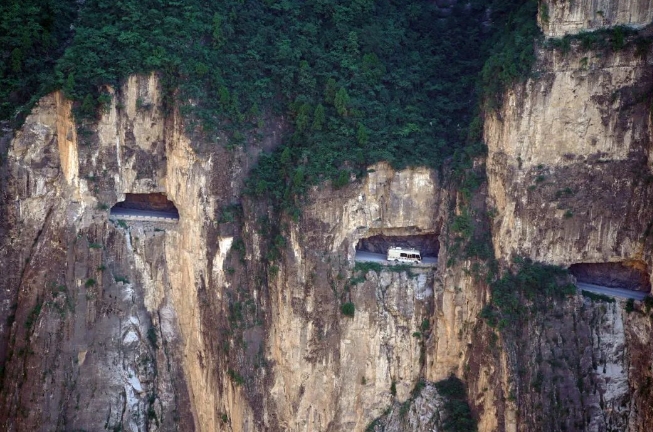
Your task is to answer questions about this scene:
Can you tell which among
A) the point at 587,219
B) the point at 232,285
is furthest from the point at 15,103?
the point at 587,219

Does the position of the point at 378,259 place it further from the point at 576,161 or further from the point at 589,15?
the point at 589,15

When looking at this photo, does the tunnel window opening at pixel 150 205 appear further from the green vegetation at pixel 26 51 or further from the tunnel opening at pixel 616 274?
the tunnel opening at pixel 616 274

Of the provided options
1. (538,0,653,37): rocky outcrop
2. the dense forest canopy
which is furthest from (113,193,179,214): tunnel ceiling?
(538,0,653,37): rocky outcrop

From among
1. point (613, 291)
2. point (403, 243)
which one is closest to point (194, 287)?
point (403, 243)

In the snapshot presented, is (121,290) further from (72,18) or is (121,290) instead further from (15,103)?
(72,18)

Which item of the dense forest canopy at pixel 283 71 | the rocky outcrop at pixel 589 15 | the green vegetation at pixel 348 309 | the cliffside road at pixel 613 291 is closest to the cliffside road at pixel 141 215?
the dense forest canopy at pixel 283 71
